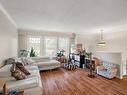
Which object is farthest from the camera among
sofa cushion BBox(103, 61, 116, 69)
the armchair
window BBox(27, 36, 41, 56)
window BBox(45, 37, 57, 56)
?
window BBox(45, 37, 57, 56)

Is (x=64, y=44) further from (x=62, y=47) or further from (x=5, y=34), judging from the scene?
(x=5, y=34)

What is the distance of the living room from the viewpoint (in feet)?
7.34

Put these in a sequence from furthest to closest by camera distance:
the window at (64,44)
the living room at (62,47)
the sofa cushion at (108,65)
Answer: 1. the window at (64,44)
2. the sofa cushion at (108,65)
3. the living room at (62,47)

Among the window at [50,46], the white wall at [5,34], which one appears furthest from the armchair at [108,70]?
the white wall at [5,34]

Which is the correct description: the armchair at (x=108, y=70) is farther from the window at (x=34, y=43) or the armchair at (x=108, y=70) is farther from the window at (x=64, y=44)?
the window at (x=34, y=43)

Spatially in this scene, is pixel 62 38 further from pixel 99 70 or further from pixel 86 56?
pixel 99 70

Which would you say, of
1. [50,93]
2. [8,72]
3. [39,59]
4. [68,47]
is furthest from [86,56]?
[8,72]

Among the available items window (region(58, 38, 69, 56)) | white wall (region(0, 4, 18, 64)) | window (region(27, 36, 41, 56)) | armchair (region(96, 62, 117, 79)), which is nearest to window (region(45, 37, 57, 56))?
window (region(58, 38, 69, 56))

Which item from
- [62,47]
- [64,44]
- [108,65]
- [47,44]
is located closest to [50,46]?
[47,44]

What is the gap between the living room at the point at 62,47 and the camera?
224 cm

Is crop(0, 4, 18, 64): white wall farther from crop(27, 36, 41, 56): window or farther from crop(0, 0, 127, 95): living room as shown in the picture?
crop(27, 36, 41, 56): window

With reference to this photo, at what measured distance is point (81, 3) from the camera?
2145 mm

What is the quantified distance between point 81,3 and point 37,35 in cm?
431

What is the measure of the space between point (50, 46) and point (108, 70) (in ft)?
13.2
